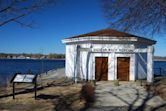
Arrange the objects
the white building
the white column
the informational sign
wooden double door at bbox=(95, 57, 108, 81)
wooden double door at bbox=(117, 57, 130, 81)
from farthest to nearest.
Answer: wooden double door at bbox=(117, 57, 130, 81), wooden double door at bbox=(95, 57, 108, 81), the white building, the white column, the informational sign

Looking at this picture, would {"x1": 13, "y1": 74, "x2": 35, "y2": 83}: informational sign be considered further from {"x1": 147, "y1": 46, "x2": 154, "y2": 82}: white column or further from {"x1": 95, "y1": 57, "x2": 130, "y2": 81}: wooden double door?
{"x1": 147, "y1": 46, "x2": 154, "y2": 82}: white column

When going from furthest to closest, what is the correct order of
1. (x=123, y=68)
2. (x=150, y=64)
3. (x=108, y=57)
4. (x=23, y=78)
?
(x=123, y=68) < (x=108, y=57) < (x=150, y=64) < (x=23, y=78)

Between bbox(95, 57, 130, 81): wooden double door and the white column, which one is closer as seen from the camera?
the white column

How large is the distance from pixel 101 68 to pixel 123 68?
1.99 m

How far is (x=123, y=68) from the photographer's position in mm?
28391

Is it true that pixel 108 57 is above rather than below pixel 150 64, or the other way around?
above

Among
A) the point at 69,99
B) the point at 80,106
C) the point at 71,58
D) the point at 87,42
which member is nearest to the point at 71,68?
the point at 71,58

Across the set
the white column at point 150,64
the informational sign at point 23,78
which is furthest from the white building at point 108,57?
the informational sign at point 23,78

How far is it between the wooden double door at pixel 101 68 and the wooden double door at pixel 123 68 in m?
1.16

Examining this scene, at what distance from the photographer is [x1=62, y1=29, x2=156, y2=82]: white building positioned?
27547mm

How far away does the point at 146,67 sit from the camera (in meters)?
29.6

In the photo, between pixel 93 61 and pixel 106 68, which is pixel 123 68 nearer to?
pixel 106 68

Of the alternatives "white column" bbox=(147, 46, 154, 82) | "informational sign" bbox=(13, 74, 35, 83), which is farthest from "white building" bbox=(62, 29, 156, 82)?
"informational sign" bbox=(13, 74, 35, 83)

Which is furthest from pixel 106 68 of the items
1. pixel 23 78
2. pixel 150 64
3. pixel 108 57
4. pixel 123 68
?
pixel 23 78
